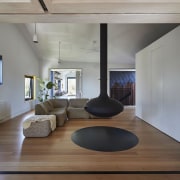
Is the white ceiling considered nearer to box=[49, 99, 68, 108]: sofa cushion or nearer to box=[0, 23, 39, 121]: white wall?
box=[0, 23, 39, 121]: white wall

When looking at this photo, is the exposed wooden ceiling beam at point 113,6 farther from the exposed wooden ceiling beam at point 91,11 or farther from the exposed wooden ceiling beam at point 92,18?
the exposed wooden ceiling beam at point 92,18

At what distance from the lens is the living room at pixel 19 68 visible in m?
6.02

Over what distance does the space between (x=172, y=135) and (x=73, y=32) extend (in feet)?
15.4

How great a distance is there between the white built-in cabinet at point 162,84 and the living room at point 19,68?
4.21ft

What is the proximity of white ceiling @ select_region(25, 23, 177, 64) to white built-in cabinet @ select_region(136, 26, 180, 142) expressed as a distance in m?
0.74

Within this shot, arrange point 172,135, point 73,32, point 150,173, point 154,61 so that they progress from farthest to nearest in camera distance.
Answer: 1. point 73,32
2. point 154,61
3. point 172,135
4. point 150,173

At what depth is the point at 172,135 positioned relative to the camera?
4.01 meters

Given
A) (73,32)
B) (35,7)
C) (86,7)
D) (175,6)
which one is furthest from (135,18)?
(73,32)

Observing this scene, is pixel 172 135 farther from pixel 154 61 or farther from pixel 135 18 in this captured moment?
pixel 135 18

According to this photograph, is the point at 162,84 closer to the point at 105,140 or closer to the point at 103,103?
the point at 103,103

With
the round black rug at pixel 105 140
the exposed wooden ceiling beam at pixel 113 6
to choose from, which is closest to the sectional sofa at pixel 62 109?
the round black rug at pixel 105 140

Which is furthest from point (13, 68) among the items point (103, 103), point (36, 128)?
point (103, 103)

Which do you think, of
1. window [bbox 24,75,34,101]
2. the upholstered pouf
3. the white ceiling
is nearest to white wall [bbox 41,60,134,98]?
the white ceiling

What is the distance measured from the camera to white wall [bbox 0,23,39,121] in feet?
19.4
